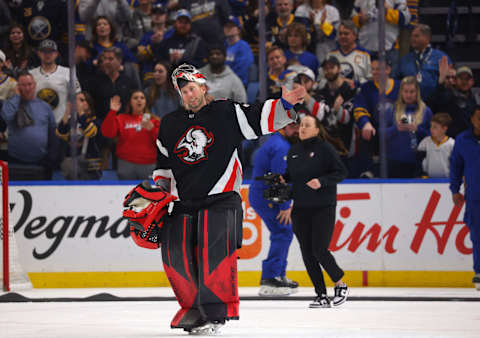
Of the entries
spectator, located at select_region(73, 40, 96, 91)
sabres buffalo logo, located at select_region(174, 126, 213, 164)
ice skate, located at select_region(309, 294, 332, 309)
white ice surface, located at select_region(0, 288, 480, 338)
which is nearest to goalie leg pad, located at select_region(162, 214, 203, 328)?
white ice surface, located at select_region(0, 288, 480, 338)

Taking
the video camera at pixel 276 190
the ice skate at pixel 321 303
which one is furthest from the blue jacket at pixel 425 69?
the ice skate at pixel 321 303

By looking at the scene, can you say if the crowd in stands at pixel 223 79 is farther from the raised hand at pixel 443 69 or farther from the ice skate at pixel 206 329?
the ice skate at pixel 206 329

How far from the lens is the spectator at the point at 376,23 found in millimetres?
8789

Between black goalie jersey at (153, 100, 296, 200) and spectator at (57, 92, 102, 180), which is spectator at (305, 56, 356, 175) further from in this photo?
black goalie jersey at (153, 100, 296, 200)

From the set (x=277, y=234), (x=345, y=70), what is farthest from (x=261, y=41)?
(x=277, y=234)

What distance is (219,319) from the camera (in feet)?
15.2

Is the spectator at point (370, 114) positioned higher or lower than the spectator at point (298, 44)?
lower

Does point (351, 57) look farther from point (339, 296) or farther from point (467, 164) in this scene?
point (339, 296)

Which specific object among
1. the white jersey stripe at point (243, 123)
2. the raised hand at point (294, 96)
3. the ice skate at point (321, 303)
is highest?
the raised hand at point (294, 96)

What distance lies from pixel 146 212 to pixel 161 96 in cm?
453

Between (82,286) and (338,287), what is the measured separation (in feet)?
10.1

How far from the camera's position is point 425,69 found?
8.77m

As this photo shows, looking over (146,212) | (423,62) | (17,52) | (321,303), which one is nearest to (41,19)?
(17,52)

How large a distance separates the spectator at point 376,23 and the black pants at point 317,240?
2795 mm
